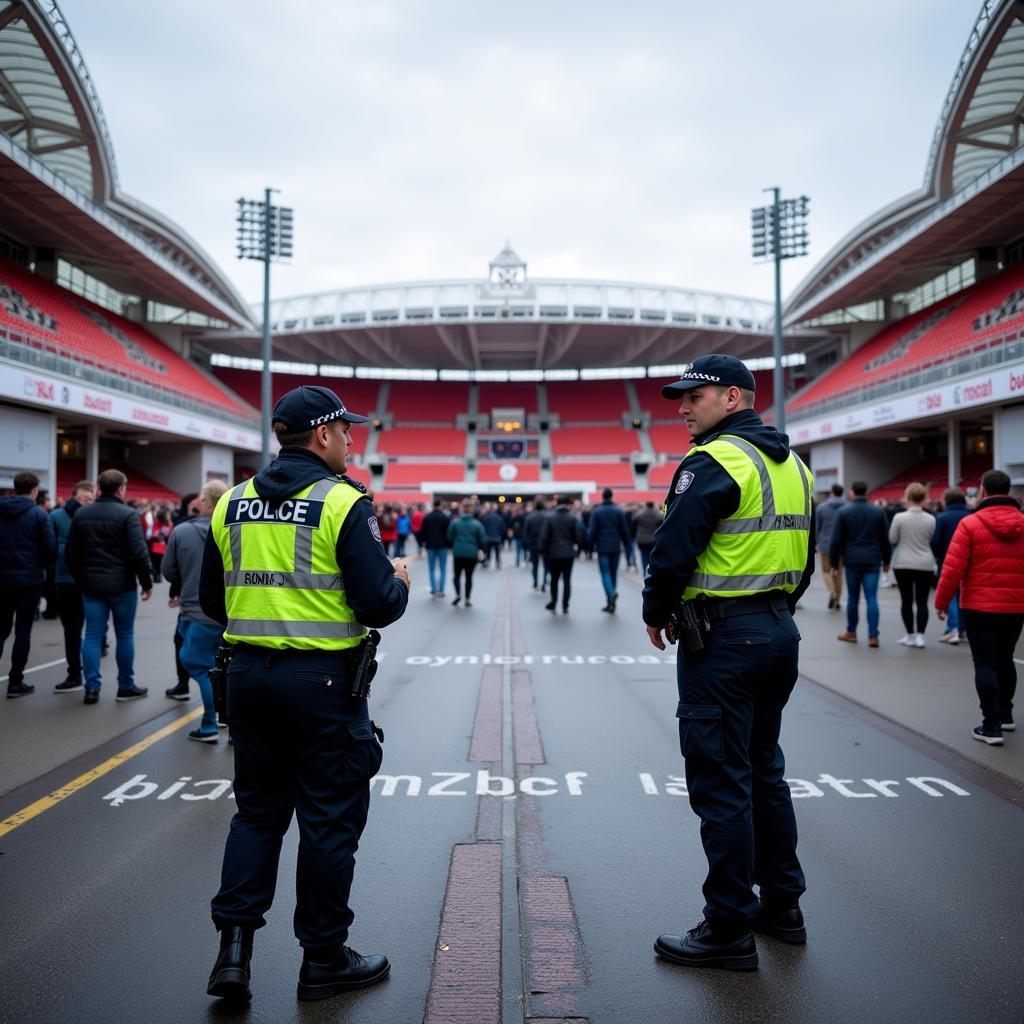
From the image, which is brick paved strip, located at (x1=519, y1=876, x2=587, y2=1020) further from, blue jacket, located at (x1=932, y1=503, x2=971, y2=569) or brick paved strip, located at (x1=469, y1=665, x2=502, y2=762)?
blue jacket, located at (x1=932, y1=503, x2=971, y2=569)

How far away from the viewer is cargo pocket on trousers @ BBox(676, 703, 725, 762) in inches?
109

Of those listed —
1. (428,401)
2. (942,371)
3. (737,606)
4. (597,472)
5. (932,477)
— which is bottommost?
(737,606)

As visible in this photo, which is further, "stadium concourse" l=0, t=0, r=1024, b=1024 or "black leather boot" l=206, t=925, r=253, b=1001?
"stadium concourse" l=0, t=0, r=1024, b=1024

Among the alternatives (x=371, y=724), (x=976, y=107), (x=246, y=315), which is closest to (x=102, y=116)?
(x=246, y=315)

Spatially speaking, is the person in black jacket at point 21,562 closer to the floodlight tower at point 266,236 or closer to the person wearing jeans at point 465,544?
the person wearing jeans at point 465,544

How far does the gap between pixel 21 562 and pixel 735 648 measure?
6.91m

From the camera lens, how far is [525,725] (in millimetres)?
6125

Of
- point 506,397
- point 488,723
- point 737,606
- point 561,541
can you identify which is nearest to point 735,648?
point 737,606

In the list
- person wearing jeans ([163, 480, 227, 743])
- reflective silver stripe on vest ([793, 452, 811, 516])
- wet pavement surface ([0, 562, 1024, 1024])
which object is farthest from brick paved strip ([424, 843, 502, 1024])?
person wearing jeans ([163, 480, 227, 743])

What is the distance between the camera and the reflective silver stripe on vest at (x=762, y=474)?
2.92 meters

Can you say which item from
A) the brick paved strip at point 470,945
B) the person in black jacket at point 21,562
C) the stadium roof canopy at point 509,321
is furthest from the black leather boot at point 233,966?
the stadium roof canopy at point 509,321

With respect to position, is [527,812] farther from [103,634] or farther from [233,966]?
[103,634]

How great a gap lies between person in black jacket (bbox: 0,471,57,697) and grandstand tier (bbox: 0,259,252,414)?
16456mm

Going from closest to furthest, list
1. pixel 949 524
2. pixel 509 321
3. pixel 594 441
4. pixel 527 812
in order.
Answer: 1. pixel 527 812
2. pixel 949 524
3. pixel 509 321
4. pixel 594 441
